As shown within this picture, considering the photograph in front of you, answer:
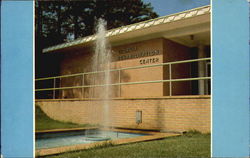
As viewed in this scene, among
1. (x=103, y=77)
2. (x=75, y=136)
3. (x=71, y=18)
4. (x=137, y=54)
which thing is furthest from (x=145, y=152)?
(x=71, y=18)

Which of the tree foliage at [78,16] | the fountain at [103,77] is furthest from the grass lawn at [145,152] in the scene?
the tree foliage at [78,16]

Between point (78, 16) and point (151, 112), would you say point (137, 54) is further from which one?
point (78, 16)

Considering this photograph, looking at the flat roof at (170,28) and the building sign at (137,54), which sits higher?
the flat roof at (170,28)

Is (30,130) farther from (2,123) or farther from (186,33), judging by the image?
(186,33)

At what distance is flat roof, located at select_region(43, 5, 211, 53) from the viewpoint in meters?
8.93

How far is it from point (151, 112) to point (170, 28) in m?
3.37

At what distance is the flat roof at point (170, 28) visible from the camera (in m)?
8.93

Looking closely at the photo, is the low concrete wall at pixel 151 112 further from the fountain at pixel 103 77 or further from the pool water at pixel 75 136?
the pool water at pixel 75 136

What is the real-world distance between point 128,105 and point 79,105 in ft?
8.34

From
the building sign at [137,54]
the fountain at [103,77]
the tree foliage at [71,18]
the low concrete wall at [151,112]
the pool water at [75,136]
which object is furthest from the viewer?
the tree foliage at [71,18]

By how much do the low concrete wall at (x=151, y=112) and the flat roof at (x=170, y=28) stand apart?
2698mm

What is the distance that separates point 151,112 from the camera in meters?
8.38

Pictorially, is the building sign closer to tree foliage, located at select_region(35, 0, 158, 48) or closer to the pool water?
the pool water

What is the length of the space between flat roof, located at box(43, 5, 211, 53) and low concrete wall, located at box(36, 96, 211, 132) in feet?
8.85
